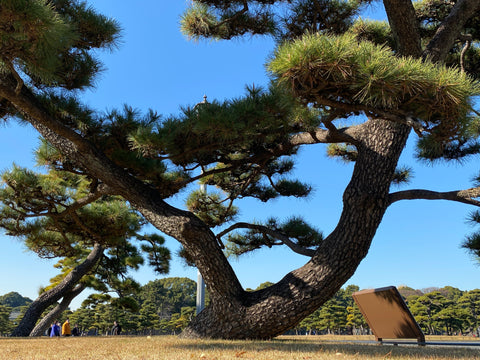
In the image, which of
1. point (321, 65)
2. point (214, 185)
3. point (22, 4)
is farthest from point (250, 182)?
point (22, 4)

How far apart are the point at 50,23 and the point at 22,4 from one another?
7.5 inches

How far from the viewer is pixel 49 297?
855cm

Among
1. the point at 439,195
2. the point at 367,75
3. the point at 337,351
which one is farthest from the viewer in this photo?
the point at 439,195

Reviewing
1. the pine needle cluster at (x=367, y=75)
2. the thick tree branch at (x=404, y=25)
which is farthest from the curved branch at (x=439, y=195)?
the thick tree branch at (x=404, y=25)

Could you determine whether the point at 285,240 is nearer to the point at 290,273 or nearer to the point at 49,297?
the point at 290,273

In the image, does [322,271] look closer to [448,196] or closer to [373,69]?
[448,196]

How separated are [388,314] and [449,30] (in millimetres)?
3103

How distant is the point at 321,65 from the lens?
263 centimetres

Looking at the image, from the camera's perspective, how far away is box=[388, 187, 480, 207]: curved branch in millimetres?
3975

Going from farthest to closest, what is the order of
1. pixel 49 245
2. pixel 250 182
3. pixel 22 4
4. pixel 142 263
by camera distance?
pixel 142 263 < pixel 49 245 < pixel 250 182 < pixel 22 4

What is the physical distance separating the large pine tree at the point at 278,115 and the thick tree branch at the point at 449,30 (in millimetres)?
12

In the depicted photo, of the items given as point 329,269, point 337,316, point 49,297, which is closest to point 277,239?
point 329,269

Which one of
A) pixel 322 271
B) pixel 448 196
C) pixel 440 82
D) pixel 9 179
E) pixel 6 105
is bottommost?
pixel 322 271

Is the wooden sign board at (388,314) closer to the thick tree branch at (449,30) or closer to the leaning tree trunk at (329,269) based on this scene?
the leaning tree trunk at (329,269)
